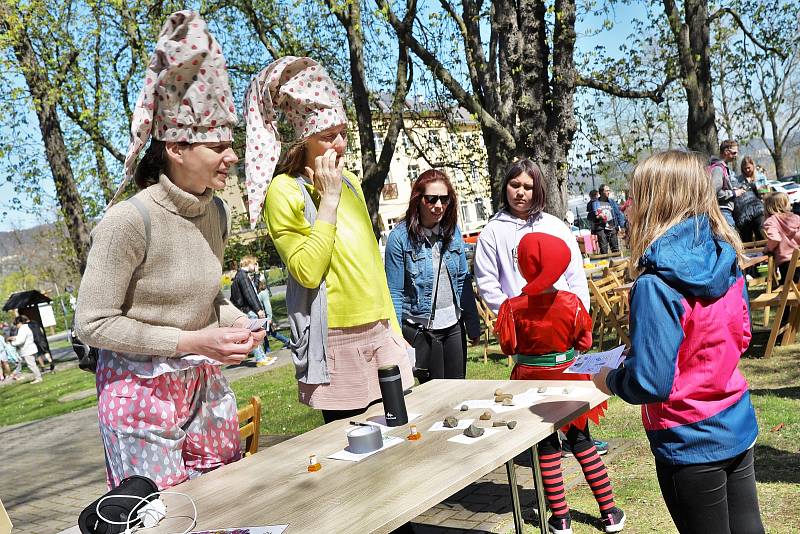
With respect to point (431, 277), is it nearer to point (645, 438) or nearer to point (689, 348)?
point (645, 438)

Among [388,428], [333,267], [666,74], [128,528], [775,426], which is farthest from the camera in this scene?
Answer: [666,74]

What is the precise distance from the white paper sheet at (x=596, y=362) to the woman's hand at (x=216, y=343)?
112 centimetres

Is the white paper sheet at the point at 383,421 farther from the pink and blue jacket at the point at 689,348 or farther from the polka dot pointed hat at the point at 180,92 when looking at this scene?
the polka dot pointed hat at the point at 180,92

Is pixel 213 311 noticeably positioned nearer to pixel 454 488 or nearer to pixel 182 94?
pixel 182 94

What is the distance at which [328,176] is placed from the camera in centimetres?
298

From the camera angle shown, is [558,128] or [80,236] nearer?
[558,128]

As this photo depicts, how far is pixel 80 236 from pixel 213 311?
548 inches

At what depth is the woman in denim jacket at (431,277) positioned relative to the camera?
4.56 m

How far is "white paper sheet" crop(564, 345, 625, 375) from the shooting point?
8.43 ft

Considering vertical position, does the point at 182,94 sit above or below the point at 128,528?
above

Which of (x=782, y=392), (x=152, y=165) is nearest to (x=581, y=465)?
(x=152, y=165)

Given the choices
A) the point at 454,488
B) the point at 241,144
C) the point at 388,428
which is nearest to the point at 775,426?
the point at 388,428

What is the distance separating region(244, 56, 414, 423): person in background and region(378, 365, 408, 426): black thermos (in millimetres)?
290

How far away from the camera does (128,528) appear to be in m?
1.98
